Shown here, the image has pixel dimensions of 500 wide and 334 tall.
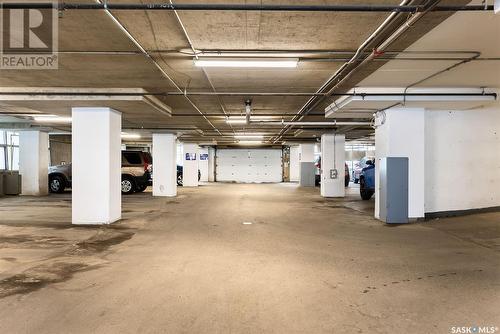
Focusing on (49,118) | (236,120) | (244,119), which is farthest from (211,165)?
(49,118)

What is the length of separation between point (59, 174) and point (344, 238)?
13776 millimetres

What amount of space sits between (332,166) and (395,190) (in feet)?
24.0

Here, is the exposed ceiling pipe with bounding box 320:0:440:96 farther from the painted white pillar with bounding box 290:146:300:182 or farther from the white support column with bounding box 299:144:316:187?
the painted white pillar with bounding box 290:146:300:182

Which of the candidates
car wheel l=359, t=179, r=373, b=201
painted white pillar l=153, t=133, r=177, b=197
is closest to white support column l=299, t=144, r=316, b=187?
car wheel l=359, t=179, r=373, b=201

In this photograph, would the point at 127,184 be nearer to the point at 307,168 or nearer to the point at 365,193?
the point at 365,193

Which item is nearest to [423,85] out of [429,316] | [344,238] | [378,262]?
[344,238]

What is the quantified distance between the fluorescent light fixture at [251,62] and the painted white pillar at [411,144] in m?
4.23

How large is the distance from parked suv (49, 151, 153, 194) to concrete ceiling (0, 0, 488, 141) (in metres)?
7.24

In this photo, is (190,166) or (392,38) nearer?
(392,38)

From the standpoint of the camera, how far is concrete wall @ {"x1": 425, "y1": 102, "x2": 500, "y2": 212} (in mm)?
9203

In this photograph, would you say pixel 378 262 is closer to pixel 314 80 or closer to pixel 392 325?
pixel 392 325

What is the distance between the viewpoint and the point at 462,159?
9.39 metres

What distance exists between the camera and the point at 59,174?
1591 centimetres

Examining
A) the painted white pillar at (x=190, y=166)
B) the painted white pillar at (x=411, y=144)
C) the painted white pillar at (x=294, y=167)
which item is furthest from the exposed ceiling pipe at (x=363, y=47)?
the painted white pillar at (x=294, y=167)
